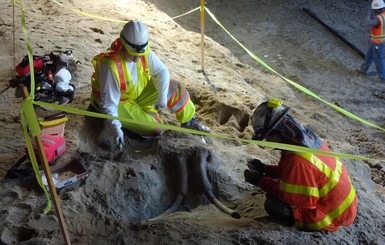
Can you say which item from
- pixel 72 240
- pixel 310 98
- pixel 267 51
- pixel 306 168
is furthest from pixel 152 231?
pixel 267 51

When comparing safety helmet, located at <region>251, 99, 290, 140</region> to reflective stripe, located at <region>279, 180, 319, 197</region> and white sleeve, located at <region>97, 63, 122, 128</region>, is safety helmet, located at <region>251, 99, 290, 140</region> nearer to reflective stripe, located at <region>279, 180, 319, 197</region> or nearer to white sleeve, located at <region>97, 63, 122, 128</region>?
reflective stripe, located at <region>279, 180, 319, 197</region>

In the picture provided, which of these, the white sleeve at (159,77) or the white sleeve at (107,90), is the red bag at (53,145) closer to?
the white sleeve at (107,90)

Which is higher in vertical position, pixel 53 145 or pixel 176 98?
pixel 176 98

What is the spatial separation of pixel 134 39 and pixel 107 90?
21.0 inches

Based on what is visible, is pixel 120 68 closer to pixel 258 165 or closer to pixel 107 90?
pixel 107 90

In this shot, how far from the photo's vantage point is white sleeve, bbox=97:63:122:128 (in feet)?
12.8

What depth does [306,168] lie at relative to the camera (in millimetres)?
2941

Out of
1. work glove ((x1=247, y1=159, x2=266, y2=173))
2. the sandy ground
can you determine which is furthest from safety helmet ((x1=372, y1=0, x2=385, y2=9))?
work glove ((x1=247, y1=159, x2=266, y2=173))

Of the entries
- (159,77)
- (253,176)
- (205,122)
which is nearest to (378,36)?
(205,122)

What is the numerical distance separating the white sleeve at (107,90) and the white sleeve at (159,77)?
44 centimetres

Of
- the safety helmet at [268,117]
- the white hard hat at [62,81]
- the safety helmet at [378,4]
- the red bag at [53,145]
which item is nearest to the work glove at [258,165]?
the safety helmet at [268,117]

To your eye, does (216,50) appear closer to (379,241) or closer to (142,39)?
(142,39)

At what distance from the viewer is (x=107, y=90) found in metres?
3.92

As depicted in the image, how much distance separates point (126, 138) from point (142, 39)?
102 centimetres
